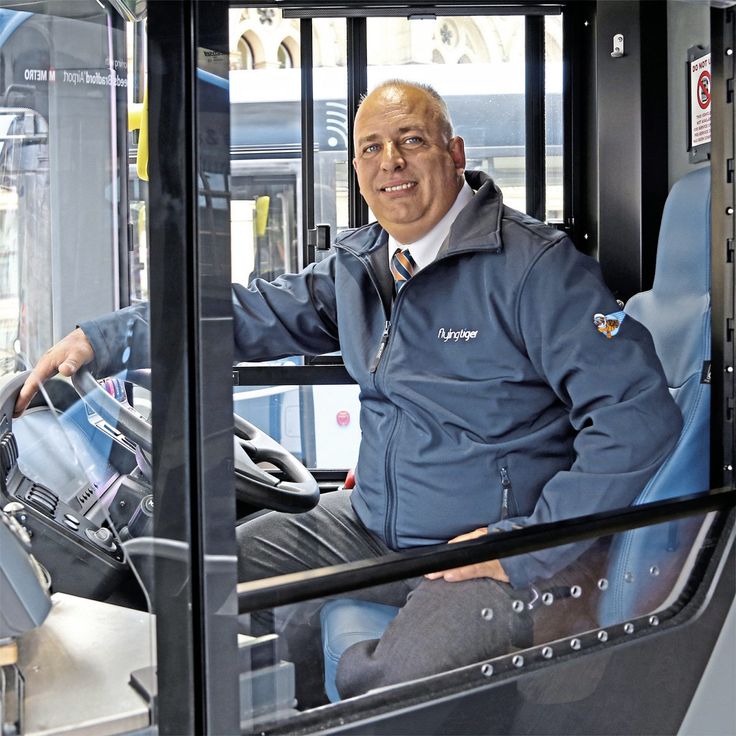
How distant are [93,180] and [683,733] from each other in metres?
1.16

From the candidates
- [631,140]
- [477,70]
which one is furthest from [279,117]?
[631,140]

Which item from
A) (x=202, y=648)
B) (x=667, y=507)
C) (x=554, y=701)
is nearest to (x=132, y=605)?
(x=202, y=648)

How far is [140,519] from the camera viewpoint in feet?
4.13

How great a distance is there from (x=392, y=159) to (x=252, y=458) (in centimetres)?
66

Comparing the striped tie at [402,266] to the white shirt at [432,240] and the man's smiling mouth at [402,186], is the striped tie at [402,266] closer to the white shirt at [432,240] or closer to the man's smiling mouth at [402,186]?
the white shirt at [432,240]

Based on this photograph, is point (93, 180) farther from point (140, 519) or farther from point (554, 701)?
point (554, 701)

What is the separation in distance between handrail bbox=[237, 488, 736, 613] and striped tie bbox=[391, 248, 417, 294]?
25.2 inches

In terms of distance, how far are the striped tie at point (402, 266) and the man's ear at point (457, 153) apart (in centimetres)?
20

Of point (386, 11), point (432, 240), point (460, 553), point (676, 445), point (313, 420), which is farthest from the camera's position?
point (313, 420)

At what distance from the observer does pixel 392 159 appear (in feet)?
6.31

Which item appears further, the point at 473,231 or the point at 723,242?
the point at 473,231

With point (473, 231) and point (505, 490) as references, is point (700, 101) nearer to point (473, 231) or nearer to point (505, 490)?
point (473, 231)

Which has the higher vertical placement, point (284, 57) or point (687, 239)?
point (284, 57)

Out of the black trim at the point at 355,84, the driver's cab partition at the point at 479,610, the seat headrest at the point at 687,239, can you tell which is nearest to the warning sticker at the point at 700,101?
the seat headrest at the point at 687,239
